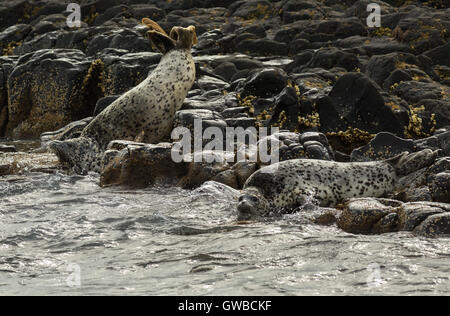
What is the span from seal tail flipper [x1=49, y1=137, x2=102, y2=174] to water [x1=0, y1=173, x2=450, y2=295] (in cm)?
236

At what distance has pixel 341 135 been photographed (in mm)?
11820

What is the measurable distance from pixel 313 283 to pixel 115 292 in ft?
4.94

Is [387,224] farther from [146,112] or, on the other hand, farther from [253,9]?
[253,9]

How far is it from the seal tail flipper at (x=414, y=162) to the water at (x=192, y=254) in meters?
1.78

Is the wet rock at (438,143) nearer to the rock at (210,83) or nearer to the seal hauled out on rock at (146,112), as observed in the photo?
the seal hauled out on rock at (146,112)

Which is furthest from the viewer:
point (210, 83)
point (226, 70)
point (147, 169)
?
point (226, 70)

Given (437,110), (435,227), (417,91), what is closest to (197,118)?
(437,110)

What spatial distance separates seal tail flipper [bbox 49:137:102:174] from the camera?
36.3 ft

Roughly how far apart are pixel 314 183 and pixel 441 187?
1464 mm

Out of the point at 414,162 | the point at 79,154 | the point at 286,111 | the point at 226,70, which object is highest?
the point at 226,70

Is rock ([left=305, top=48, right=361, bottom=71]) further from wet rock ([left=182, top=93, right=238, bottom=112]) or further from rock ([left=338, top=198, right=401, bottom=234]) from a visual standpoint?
rock ([left=338, top=198, right=401, bottom=234])

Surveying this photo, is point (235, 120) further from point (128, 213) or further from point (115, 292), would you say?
point (115, 292)

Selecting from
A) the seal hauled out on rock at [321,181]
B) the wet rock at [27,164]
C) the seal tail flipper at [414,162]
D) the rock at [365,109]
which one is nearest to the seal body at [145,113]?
the wet rock at [27,164]

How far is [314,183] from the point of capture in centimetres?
826
